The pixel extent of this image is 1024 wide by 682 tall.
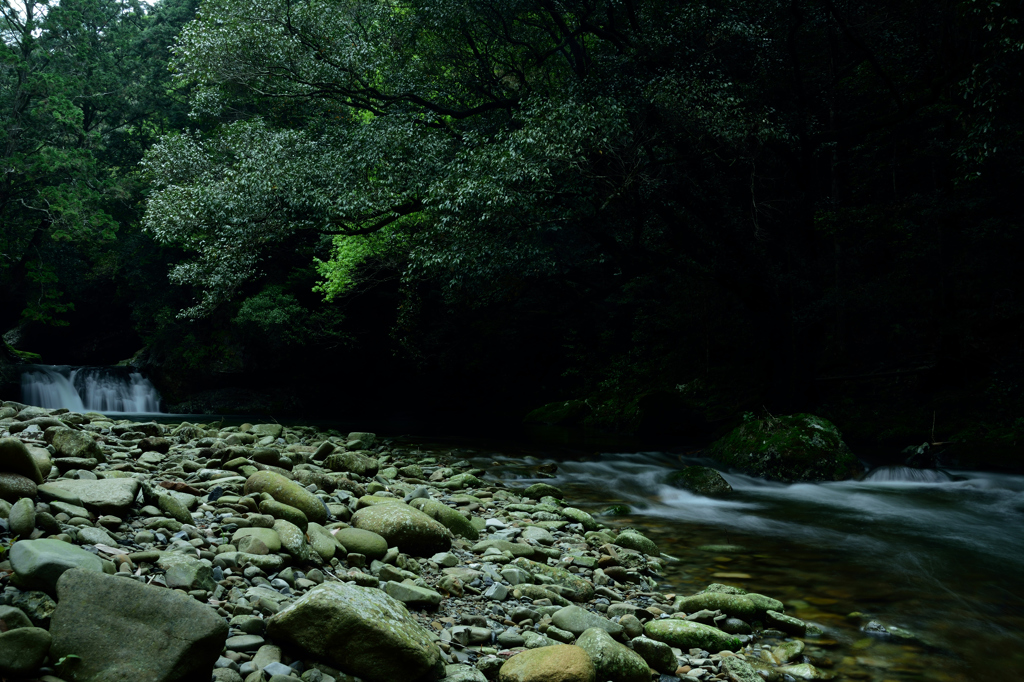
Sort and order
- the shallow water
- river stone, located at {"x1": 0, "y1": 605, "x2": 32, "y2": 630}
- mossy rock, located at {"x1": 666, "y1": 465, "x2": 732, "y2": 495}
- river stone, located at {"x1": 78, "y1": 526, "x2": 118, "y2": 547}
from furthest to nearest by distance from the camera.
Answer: mossy rock, located at {"x1": 666, "y1": 465, "x2": 732, "y2": 495} < the shallow water < river stone, located at {"x1": 78, "y1": 526, "x2": 118, "y2": 547} < river stone, located at {"x1": 0, "y1": 605, "x2": 32, "y2": 630}

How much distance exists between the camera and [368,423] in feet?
66.2

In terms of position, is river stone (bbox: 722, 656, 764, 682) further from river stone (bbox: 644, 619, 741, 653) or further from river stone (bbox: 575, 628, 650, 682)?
river stone (bbox: 575, 628, 650, 682)

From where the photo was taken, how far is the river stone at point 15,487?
3.62 meters

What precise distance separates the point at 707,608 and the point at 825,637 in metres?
0.80

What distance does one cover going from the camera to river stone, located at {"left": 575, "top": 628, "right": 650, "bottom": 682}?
11.3ft

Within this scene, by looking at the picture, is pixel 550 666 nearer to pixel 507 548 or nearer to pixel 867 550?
pixel 507 548

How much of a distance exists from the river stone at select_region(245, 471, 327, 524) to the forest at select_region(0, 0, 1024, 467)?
7.57 m

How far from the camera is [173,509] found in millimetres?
4223

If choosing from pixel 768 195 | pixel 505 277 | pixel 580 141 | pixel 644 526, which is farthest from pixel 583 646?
pixel 768 195

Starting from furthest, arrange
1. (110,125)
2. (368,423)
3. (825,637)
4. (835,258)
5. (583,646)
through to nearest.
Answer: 1. (110,125)
2. (368,423)
3. (835,258)
4. (825,637)
5. (583,646)

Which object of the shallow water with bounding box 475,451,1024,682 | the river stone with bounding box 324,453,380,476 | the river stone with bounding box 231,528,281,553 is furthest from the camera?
the river stone with bounding box 324,453,380,476

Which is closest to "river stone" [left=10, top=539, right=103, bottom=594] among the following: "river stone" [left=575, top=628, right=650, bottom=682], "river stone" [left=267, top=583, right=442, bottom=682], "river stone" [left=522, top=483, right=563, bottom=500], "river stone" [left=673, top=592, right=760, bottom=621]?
"river stone" [left=267, top=583, right=442, bottom=682]

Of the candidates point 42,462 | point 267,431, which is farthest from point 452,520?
point 267,431

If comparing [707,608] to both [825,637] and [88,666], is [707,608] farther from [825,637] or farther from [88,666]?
[88,666]
